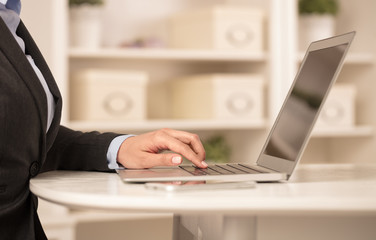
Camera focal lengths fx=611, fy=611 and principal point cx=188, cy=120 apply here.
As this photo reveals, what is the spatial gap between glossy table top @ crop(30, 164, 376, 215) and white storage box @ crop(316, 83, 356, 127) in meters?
1.99

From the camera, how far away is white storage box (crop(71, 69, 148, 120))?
2641mm

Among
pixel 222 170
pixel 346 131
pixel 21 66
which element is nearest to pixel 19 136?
pixel 21 66

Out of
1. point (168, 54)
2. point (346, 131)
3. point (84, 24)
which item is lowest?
point (346, 131)

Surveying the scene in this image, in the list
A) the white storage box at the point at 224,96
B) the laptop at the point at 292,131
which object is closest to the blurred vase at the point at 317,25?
the white storage box at the point at 224,96

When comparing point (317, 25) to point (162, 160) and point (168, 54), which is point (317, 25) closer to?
point (168, 54)

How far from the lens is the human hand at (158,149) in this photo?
1.09m

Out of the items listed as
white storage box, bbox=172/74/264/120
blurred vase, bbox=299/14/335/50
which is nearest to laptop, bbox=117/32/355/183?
white storage box, bbox=172/74/264/120

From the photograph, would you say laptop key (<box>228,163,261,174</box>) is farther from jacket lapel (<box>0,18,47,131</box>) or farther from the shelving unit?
the shelving unit

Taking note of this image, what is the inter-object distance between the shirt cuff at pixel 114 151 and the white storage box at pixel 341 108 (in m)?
1.88

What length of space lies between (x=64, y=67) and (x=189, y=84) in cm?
62

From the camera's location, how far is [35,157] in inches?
42.0

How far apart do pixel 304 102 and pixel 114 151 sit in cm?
39

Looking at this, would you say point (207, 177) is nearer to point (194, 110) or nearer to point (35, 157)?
point (35, 157)

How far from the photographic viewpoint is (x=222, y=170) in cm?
107
